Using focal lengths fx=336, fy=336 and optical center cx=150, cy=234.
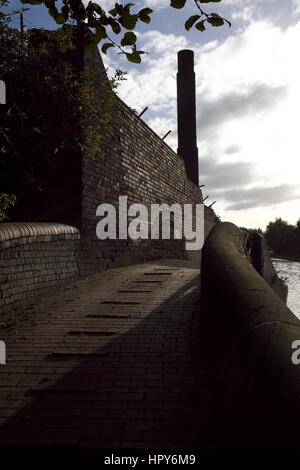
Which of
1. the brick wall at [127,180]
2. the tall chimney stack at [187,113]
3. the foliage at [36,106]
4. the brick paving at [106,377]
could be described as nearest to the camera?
the brick paving at [106,377]

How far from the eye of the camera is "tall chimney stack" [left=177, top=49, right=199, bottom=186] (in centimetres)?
1983

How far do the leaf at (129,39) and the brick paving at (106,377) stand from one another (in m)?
2.52

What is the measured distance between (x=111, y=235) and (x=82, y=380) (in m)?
5.89

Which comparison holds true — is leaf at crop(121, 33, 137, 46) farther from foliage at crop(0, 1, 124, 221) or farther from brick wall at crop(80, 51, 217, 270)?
brick wall at crop(80, 51, 217, 270)

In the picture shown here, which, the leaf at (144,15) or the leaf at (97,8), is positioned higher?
the leaf at (97,8)

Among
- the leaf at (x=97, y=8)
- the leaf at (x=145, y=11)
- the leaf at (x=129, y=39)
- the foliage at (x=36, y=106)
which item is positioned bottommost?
the leaf at (x=129, y=39)

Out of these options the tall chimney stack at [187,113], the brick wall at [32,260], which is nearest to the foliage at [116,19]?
the brick wall at [32,260]

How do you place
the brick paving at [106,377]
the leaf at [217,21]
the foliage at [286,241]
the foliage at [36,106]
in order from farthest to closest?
the foliage at [286,241] → the foliage at [36,106] → the brick paving at [106,377] → the leaf at [217,21]

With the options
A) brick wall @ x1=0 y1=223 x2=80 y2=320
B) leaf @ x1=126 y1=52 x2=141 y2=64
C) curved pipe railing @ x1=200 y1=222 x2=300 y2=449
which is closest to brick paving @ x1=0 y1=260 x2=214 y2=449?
brick wall @ x1=0 y1=223 x2=80 y2=320

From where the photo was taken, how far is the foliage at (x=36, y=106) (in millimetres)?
6043

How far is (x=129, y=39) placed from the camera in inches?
79.7

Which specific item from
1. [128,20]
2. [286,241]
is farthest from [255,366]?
[286,241]

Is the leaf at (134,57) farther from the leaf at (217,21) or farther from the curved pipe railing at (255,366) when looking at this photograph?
the curved pipe railing at (255,366)
